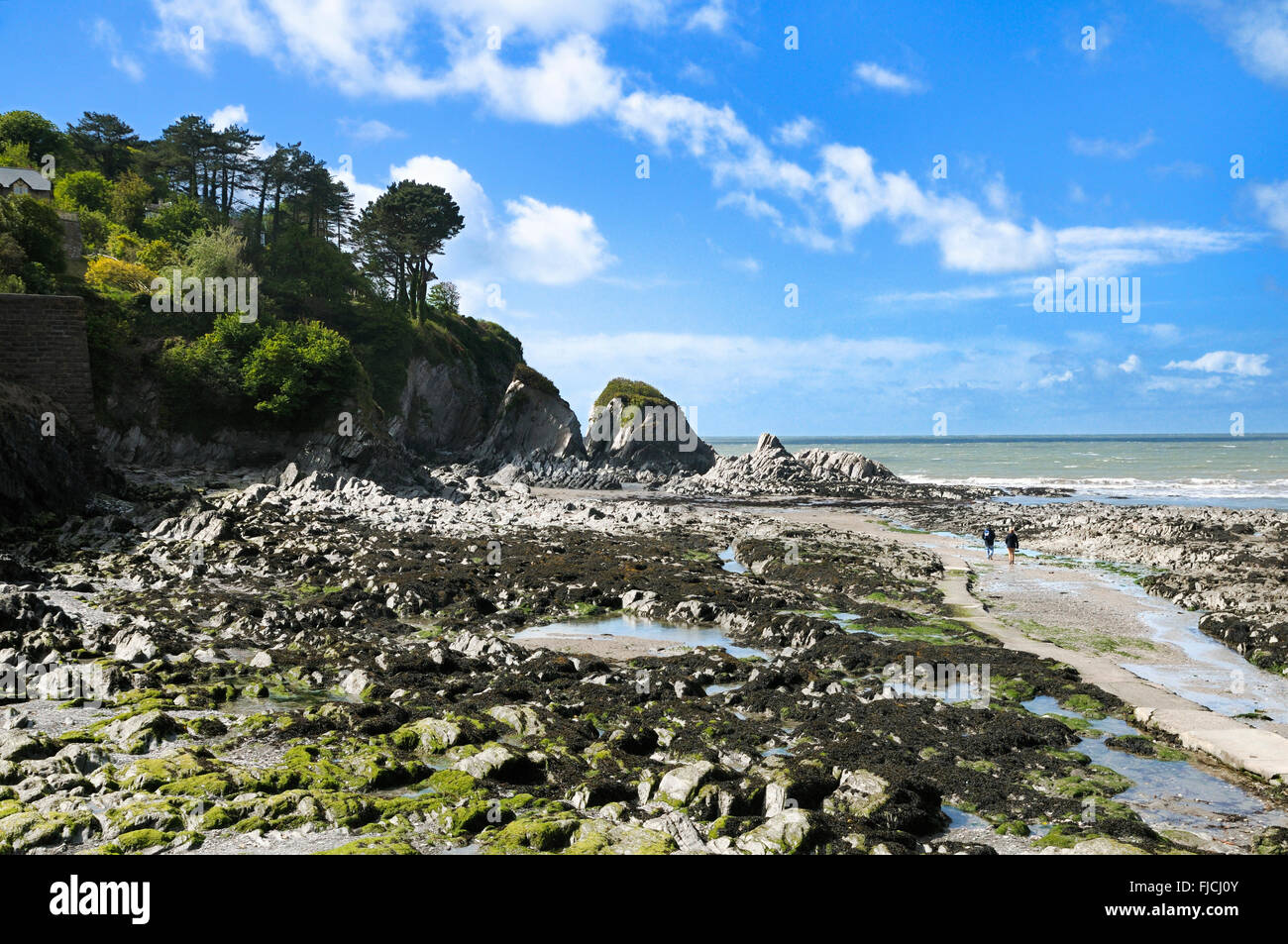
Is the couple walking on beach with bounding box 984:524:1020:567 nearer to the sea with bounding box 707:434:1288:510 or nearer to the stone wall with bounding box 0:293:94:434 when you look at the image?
the sea with bounding box 707:434:1288:510

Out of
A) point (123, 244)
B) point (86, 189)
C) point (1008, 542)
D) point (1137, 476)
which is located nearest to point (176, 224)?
point (86, 189)

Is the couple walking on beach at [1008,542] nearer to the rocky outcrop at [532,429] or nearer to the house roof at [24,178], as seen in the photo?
the rocky outcrop at [532,429]

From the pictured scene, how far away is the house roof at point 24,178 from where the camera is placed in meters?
50.2

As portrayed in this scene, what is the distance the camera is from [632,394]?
8494cm

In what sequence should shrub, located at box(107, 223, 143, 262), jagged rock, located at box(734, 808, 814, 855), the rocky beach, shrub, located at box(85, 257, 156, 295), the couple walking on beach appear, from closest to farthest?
jagged rock, located at box(734, 808, 814, 855), the rocky beach, the couple walking on beach, shrub, located at box(85, 257, 156, 295), shrub, located at box(107, 223, 143, 262)

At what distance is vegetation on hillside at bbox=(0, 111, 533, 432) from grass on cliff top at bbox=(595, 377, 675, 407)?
10.5 meters

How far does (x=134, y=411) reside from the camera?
131ft

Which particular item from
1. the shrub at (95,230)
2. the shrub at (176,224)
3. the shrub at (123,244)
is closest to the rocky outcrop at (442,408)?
the shrub at (176,224)

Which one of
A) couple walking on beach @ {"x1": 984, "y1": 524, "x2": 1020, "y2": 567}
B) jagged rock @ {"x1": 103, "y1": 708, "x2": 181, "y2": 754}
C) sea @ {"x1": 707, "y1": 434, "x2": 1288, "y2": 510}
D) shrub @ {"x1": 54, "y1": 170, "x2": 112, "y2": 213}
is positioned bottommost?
jagged rock @ {"x1": 103, "y1": 708, "x2": 181, "y2": 754}

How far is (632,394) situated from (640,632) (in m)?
67.5

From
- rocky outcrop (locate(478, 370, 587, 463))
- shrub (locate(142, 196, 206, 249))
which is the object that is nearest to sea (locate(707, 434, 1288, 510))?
rocky outcrop (locate(478, 370, 587, 463))

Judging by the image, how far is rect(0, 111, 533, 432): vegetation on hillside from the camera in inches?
1626
